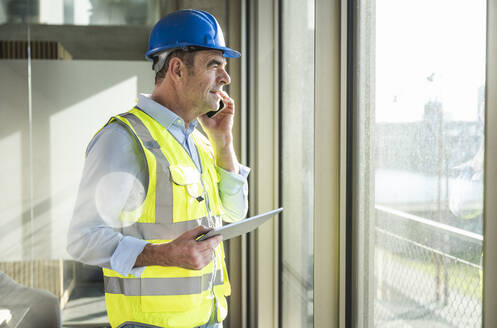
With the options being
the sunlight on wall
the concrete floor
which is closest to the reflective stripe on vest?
the sunlight on wall

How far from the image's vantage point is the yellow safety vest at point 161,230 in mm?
1265

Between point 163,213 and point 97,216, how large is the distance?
177mm

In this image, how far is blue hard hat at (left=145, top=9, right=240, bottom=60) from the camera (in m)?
1.45

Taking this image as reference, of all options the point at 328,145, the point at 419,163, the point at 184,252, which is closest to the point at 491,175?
the point at 419,163

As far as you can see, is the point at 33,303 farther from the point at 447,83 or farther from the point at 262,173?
the point at 447,83

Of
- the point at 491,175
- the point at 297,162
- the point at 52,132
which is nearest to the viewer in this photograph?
the point at 491,175

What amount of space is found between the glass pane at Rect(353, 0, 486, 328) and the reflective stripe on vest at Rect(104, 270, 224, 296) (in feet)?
1.94

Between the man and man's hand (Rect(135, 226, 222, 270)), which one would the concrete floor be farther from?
man's hand (Rect(135, 226, 222, 270))

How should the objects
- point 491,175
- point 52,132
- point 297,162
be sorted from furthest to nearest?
1. point 52,132
2. point 297,162
3. point 491,175

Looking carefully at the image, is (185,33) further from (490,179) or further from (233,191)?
(490,179)

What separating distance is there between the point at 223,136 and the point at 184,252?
572 mm

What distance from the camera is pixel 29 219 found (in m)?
2.54

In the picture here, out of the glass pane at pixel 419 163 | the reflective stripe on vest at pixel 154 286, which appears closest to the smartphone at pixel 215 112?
the glass pane at pixel 419 163

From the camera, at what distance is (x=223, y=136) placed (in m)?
1.61
